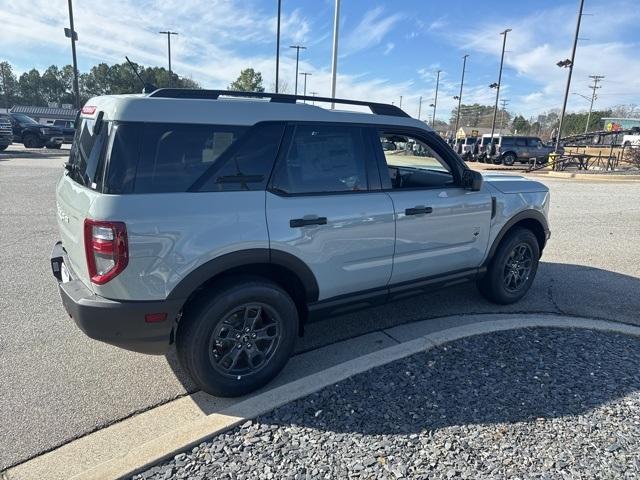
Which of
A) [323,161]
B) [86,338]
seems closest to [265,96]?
[323,161]

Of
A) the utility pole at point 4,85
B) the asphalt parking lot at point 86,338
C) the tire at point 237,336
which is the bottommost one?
the asphalt parking lot at point 86,338

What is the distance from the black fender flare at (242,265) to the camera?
8.54 ft

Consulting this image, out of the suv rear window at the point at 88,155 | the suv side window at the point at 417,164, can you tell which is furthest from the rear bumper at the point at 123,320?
the suv side window at the point at 417,164

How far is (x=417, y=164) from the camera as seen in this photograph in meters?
4.36

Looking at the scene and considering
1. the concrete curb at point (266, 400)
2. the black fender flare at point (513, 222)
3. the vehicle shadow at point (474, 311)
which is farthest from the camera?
the black fender flare at point (513, 222)

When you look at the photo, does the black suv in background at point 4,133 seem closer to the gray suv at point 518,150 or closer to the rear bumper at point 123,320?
the rear bumper at point 123,320

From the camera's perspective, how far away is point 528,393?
2947 mm

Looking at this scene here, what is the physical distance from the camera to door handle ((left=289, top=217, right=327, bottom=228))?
2902mm

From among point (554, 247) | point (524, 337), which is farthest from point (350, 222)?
point (554, 247)

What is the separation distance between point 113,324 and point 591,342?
3.69m

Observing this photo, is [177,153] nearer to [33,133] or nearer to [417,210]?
[417,210]

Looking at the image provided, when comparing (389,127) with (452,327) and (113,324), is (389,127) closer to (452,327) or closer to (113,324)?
(452,327)

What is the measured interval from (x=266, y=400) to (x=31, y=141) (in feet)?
100

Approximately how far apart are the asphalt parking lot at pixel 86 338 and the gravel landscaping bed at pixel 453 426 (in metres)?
0.75
